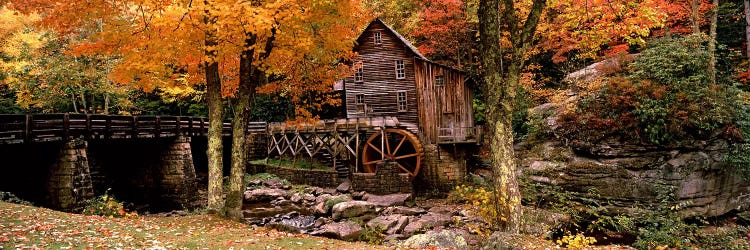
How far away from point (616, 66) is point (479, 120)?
886 cm

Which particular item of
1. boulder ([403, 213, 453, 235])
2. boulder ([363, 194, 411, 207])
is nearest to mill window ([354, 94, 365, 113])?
boulder ([363, 194, 411, 207])

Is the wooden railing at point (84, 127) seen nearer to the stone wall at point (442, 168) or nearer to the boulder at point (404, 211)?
the boulder at point (404, 211)

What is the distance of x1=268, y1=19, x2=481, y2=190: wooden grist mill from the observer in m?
21.8

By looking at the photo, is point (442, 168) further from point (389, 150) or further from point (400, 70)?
point (400, 70)

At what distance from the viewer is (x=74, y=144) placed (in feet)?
44.8

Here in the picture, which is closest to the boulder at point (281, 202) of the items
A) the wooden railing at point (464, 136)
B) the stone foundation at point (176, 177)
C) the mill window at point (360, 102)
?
the stone foundation at point (176, 177)

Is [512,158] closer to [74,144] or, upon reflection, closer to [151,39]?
[151,39]

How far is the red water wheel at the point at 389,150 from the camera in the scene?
2153 centimetres

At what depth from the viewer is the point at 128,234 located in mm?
7883

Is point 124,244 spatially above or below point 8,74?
below

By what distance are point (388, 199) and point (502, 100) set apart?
38.1 feet

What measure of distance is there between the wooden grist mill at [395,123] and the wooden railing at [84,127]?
6.41 m

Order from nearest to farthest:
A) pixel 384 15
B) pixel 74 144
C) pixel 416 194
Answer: pixel 74 144 < pixel 416 194 < pixel 384 15

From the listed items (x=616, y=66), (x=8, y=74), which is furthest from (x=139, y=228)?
(x=8, y=74)
